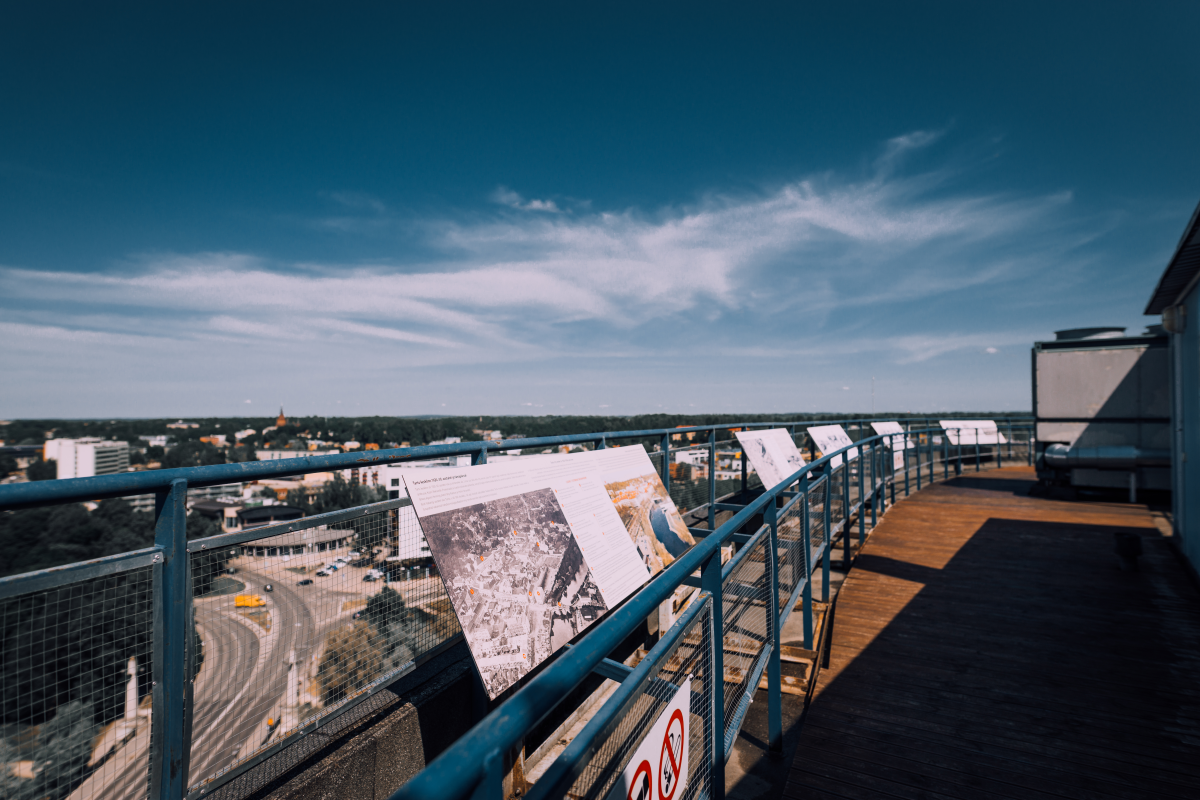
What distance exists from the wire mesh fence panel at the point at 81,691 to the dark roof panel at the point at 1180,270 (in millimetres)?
7828

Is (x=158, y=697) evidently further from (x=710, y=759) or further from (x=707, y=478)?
(x=707, y=478)

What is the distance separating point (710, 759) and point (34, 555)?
10.7ft

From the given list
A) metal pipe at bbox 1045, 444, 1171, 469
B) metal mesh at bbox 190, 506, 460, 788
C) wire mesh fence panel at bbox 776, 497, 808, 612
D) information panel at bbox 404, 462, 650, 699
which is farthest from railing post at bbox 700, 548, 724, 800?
metal pipe at bbox 1045, 444, 1171, 469

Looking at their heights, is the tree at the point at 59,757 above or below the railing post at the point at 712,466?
below

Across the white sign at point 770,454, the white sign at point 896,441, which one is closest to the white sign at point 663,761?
the white sign at point 770,454

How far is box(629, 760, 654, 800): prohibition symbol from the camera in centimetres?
150

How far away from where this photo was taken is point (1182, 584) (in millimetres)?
5879

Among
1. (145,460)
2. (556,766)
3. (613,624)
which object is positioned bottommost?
(145,460)

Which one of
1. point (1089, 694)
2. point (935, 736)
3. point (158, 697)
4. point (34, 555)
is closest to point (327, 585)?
point (158, 697)

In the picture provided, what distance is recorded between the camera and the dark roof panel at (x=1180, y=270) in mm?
5109

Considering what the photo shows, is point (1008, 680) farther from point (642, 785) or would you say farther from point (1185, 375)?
point (1185, 375)

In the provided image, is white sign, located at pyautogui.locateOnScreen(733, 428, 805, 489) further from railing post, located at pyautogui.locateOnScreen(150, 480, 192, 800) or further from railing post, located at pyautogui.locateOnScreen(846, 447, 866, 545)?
railing post, located at pyautogui.locateOnScreen(150, 480, 192, 800)

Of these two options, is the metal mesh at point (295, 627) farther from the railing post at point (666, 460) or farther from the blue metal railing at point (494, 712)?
the railing post at point (666, 460)

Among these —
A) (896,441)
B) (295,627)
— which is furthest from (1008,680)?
(896,441)
